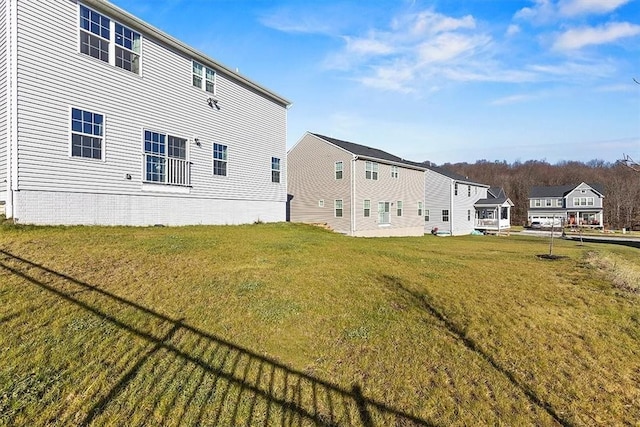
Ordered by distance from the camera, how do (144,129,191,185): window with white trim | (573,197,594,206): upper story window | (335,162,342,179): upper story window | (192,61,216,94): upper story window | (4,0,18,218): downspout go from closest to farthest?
(4,0,18,218): downspout, (144,129,191,185): window with white trim, (192,61,216,94): upper story window, (335,162,342,179): upper story window, (573,197,594,206): upper story window

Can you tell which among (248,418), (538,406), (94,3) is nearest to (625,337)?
(538,406)

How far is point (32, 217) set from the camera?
29.8 feet

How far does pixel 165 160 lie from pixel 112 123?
2.18 metres

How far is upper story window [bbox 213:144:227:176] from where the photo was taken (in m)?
14.8

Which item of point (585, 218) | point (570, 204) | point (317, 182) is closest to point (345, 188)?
point (317, 182)

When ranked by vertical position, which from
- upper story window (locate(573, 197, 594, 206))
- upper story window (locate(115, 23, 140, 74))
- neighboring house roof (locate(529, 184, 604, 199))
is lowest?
upper story window (locate(573, 197, 594, 206))

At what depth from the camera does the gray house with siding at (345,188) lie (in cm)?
2177

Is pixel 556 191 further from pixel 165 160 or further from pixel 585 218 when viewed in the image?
pixel 165 160

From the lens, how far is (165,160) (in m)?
12.7

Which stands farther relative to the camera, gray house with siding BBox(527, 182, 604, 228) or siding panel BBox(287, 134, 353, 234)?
gray house with siding BBox(527, 182, 604, 228)

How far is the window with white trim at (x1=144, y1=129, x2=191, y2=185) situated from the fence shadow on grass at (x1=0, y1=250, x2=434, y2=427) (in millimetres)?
8378

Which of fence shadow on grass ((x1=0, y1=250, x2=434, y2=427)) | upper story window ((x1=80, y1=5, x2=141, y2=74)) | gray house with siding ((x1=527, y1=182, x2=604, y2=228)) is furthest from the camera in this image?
gray house with siding ((x1=527, y1=182, x2=604, y2=228))

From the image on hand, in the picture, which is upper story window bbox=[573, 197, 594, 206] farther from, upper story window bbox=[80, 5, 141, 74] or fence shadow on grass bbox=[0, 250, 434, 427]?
fence shadow on grass bbox=[0, 250, 434, 427]

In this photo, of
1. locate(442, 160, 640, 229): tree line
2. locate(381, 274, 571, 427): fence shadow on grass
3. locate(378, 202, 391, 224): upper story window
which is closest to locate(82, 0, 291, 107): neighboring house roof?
locate(378, 202, 391, 224): upper story window
